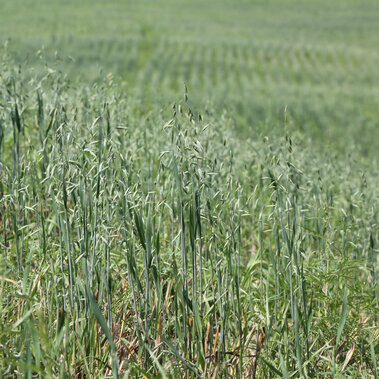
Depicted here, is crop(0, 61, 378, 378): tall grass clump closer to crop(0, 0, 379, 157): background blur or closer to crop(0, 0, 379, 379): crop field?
crop(0, 0, 379, 379): crop field

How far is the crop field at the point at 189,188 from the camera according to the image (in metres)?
1.73

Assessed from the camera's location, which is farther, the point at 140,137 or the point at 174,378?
the point at 140,137

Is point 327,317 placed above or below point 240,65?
above

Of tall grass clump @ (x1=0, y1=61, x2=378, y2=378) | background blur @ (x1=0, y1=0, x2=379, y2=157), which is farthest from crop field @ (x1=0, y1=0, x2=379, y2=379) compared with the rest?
background blur @ (x1=0, y1=0, x2=379, y2=157)

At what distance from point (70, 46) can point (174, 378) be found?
23.7 m

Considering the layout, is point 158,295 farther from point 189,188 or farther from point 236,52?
point 236,52

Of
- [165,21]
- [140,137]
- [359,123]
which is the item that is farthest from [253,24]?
[140,137]

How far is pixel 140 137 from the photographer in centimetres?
342

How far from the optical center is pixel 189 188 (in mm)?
1892

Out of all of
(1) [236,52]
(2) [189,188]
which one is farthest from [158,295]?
→ (1) [236,52]

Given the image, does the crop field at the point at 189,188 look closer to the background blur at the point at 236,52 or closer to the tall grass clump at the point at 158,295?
the tall grass clump at the point at 158,295

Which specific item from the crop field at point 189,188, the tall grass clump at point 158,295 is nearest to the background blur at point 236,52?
the crop field at point 189,188

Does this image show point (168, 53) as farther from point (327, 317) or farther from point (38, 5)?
point (327, 317)

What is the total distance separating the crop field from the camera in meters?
1.73
